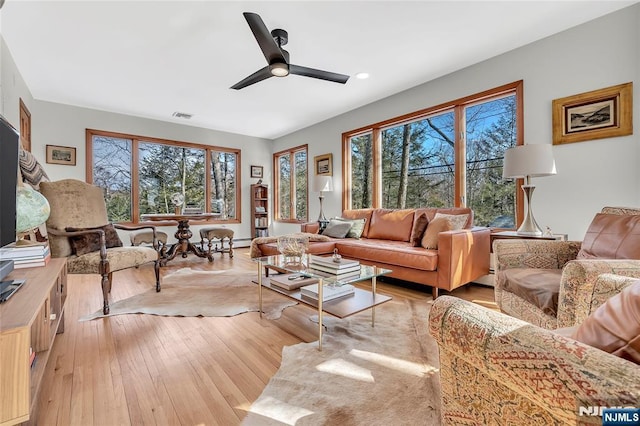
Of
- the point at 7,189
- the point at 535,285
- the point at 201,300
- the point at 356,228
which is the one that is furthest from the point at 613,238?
the point at 7,189

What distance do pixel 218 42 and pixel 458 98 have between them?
2.77 meters

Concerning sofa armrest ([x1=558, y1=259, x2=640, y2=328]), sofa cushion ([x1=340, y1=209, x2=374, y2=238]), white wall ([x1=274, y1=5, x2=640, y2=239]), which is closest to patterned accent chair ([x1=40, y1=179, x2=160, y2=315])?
sofa cushion ([x1=340, y1=209, x2=374, y2=238])

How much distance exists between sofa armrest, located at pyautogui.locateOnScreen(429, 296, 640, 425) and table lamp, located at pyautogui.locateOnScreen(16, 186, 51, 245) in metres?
2.22

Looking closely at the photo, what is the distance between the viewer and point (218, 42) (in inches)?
112

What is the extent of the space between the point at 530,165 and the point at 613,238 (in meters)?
0.98

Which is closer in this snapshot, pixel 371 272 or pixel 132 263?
pixel 371 272

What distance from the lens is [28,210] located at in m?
1.68

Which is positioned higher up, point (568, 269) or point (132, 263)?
point (568, 269)

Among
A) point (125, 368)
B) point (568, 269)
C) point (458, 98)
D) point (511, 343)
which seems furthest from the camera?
point (458, 98)

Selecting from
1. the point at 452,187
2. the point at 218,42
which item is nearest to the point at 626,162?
the point at 452,187

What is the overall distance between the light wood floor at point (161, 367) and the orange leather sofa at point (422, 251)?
0.43 meters

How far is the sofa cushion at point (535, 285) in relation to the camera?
153 cm

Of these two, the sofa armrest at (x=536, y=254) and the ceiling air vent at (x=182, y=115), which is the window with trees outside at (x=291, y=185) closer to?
the ceiling air vent at (x=182, y=115)

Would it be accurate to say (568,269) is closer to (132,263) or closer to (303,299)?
(303,299)
